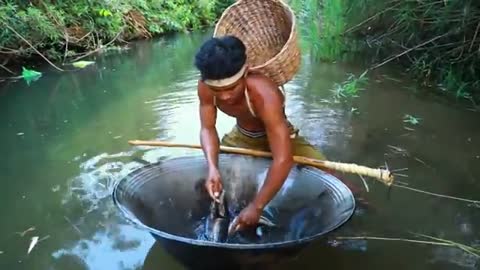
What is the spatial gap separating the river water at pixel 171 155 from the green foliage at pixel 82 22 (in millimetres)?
591

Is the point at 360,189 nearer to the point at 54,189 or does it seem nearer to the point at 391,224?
the point at 391,224

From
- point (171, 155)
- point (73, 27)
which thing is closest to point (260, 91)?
point (171, 155)

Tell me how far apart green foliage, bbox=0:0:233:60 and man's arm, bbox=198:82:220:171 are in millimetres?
3890

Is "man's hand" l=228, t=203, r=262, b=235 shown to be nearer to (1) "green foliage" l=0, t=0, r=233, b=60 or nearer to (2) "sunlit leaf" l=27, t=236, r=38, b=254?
(2) "sunlit leaf" l=27, t=236, r=38, b=254

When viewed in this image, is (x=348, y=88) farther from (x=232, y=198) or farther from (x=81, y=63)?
(x=81, y=63)

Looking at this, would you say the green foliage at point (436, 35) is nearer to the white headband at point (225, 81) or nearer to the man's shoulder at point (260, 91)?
the man's shoulder at point (260, 91)

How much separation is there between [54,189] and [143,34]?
577 centimetres

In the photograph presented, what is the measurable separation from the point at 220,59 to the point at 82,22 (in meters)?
5.57

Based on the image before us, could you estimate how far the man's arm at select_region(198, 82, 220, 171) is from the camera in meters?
2.05

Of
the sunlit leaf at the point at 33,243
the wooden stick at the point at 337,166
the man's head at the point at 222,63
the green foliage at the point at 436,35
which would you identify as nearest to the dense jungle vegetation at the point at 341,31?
the green foliage at the point at 436,35

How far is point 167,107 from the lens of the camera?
4.23 m

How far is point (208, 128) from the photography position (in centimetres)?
212

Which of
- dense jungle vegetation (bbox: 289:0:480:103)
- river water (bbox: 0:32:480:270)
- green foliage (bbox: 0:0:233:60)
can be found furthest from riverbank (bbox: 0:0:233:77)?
dense jungle vegetation (bbox: 289:0:480:103)

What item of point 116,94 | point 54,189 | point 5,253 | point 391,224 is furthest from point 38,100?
point 391,224
